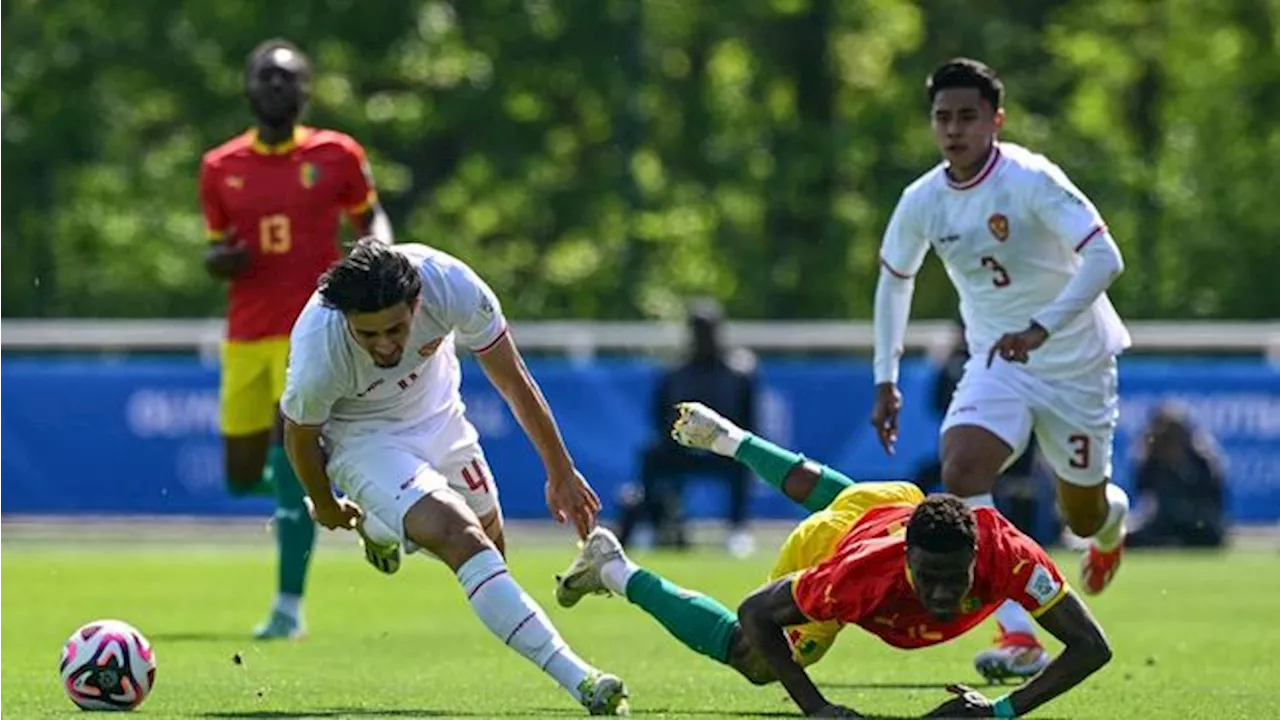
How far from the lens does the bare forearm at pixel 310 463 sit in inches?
388

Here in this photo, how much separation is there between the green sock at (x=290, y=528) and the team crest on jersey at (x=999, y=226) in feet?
11.9

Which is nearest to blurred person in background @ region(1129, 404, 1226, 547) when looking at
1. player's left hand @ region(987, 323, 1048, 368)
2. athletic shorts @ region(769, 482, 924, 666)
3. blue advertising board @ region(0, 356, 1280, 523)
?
blue advertising board @ region(0, 356, 1280, 523)

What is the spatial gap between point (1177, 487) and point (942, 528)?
1513 centimetres

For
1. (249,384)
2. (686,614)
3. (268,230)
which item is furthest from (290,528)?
(686,614)

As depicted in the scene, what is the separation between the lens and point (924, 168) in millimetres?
36719

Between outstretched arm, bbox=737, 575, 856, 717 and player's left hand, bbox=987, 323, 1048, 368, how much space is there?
7.74ft

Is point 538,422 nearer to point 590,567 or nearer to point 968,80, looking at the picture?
point 590,567

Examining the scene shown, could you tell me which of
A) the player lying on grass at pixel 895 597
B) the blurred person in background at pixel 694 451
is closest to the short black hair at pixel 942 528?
the player lying on grass at pixel 895 597

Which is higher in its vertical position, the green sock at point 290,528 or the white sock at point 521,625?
the white sock at point 521,625

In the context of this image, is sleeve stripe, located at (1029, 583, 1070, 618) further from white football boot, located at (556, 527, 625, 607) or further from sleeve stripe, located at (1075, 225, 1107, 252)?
sleeve stripe, located at (1075, 225, 1107, 252)

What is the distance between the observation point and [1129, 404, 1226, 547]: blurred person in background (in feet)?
75.4

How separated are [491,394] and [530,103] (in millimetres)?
11253

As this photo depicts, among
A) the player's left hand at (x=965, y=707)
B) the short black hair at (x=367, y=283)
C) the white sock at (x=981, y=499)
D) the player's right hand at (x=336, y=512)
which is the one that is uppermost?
the short black hair at (x=367, y=283)

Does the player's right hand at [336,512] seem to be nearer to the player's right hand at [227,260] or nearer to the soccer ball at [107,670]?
the soccer ball at [107,670]
